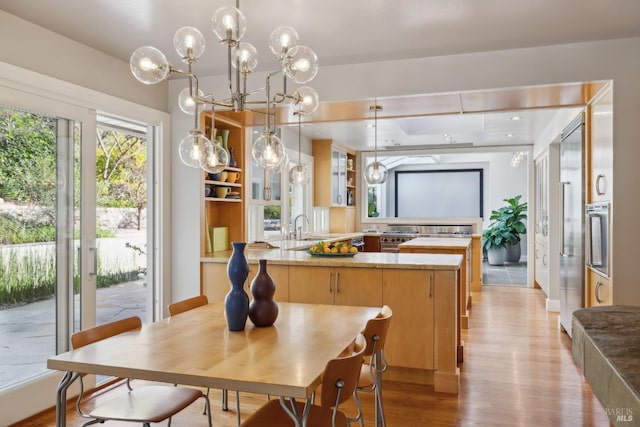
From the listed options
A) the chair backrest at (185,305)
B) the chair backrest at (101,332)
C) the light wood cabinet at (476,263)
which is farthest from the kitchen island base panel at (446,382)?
the light wood cabinet at (476,263)

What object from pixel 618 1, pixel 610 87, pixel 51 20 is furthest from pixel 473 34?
pixel 51 20

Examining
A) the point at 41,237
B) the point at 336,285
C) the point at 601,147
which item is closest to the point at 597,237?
the point at 601,147

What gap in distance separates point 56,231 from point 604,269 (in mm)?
3878

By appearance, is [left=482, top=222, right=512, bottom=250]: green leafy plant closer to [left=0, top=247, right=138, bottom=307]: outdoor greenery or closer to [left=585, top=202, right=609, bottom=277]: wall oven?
[left=585, top=202, right=609, bottom=277]: wall oven

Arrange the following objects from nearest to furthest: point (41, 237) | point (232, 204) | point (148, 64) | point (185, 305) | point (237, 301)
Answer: point (148, 64), point (237, 301), point (185, 305), point (41, 237), point (232, 204)

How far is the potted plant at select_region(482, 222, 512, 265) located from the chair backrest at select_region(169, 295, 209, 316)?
9014 mm

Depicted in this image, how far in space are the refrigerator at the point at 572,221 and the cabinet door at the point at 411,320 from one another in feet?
5.39

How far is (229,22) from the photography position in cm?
190

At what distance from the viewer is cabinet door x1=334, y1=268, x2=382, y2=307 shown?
3.66 m

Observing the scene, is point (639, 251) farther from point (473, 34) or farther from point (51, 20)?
point (51, 20)

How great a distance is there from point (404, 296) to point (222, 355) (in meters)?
2.02

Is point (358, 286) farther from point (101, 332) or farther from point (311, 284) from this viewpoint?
point (101, 332)

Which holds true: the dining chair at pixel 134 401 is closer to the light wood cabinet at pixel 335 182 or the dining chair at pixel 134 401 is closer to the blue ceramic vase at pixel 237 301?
the blue ceramic vase at pixel 237 301

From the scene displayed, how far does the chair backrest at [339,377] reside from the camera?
62.6 inches
